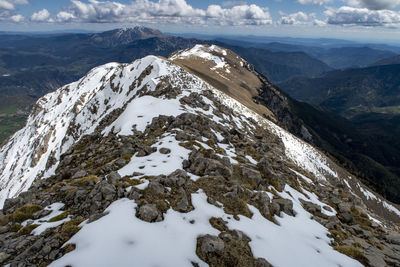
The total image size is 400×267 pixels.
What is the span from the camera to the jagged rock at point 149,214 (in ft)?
45.1

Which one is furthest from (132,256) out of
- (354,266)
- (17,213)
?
(354,266)

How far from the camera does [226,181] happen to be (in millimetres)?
20344

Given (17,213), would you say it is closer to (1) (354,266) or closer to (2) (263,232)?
(2) (263,232)

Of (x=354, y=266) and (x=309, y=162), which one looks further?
(x=309, y=162)

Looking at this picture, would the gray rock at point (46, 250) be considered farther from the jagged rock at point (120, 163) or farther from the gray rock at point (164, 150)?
the gray rock at point (164, 150)

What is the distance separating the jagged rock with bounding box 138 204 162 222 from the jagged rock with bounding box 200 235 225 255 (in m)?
3.16

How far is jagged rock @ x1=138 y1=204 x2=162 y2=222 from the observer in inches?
541

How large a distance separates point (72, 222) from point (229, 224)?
9.91 m

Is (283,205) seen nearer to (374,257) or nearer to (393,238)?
(374,257)

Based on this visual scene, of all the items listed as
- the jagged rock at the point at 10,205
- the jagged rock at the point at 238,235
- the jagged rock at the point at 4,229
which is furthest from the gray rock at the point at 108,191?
the jagged rock at the point at 238,235

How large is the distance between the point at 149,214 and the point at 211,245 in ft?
13.8

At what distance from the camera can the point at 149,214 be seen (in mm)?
13867

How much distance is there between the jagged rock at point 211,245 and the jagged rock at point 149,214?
316 cm

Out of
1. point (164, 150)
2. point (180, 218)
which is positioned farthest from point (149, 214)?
point (164, 150)
